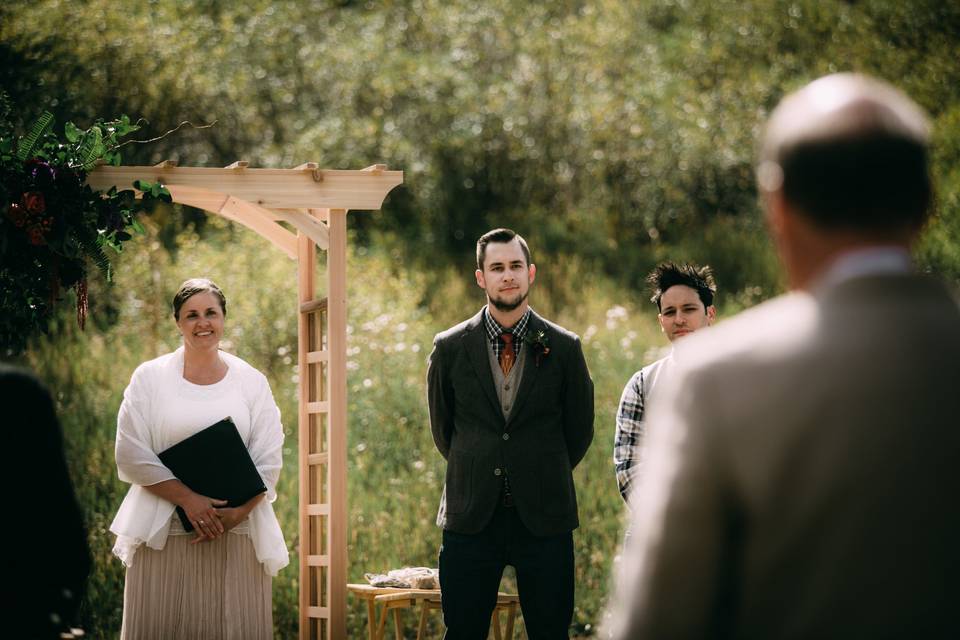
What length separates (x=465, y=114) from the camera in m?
13.7

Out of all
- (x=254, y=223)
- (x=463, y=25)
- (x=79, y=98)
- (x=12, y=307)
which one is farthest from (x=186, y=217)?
(x=12, y=307)

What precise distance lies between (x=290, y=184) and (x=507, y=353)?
129cm

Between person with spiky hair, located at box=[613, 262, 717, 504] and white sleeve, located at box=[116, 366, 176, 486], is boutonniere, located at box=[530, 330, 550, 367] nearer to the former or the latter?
person with spiky hair, located at box=[613, 262, 717, 504]

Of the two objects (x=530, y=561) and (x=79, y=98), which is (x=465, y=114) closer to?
(x=79, y=98)

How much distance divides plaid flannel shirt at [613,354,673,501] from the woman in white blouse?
157 centimetres

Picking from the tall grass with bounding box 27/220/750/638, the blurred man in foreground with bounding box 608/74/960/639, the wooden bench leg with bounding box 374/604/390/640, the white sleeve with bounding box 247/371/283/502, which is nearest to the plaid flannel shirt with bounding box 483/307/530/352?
the white sleeve with bounding box 247/371/283/502

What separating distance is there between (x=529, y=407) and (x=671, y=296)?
763 mm

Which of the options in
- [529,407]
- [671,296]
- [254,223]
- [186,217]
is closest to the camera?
[671,296]

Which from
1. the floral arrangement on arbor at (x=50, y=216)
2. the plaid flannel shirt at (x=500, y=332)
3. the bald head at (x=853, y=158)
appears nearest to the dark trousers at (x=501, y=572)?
the plaid flannel shirt at (x=500, y=332)

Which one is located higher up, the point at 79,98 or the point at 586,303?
the point at 79,98

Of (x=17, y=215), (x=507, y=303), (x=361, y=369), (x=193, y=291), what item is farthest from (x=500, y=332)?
(x=361, y=369)

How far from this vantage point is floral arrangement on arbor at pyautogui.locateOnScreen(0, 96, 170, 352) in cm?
494

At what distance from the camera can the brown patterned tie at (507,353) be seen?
5.00 m

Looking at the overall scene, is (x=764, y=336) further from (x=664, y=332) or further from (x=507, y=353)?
(x=507, y=353)
